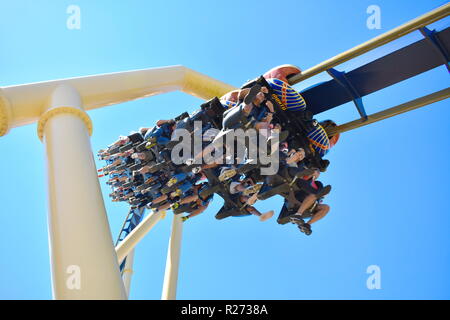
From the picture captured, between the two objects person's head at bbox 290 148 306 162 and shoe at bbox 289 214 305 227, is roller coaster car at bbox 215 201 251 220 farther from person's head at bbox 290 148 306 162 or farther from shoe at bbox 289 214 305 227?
person's head at bbox 290 148 306 162

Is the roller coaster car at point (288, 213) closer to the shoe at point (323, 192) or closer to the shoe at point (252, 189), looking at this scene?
the shoe at point (323, 192)

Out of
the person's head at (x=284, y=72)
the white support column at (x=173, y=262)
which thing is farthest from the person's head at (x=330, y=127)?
the white support column at (x=173, y=262)

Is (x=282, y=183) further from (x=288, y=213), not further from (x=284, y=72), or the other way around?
(x=284, y=72)

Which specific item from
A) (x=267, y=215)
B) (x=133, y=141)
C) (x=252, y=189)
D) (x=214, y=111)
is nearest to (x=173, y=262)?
(x=133, y=141)

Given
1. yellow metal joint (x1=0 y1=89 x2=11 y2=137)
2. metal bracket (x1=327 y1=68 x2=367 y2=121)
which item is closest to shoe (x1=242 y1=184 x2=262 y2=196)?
metal bracket (x1=327 y1=68 x2=367 y2=121)
